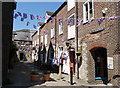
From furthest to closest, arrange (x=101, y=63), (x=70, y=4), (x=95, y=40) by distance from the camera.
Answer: (x=70, y=4) < (x=101, y=63) < (x=95, y=40)

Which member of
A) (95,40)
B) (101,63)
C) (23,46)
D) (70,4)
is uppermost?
(70,4)

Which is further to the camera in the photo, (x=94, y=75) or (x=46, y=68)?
(x=46, y=68)

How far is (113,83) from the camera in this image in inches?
293

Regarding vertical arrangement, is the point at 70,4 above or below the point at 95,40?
above

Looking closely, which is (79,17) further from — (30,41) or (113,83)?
(30,41)

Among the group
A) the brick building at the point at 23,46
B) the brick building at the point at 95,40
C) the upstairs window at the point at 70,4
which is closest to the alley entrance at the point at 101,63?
the brick building at the point at 95,40

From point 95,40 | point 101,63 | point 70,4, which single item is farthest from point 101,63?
point 70,4

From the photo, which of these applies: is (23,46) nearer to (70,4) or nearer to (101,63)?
(70,4)

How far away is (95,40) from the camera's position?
9.00 m

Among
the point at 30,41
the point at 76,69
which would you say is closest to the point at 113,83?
the point at 76,69

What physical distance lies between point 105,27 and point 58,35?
8.28 metres

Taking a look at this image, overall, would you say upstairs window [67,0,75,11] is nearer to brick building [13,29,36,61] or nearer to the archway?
the archway

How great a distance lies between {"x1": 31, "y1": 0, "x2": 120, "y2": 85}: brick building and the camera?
7.53 metres

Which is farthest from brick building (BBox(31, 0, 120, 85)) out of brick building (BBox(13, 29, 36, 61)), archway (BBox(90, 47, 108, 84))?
brick building (BBox(13, 29, 36, 61))
